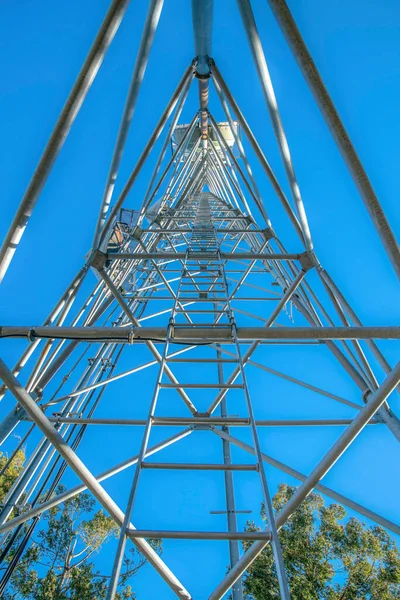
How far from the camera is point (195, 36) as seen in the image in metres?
5.87

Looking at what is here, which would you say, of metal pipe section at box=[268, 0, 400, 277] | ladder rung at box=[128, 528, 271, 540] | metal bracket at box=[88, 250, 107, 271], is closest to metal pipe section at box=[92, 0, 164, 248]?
metal bracket at box=[88, 250, 107, 271]

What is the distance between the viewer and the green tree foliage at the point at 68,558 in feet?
34.1

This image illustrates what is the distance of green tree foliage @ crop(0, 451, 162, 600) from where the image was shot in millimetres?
10398

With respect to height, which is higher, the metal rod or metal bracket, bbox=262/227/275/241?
metal bracket, bbox=262/227/275/241

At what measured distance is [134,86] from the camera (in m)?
4.52

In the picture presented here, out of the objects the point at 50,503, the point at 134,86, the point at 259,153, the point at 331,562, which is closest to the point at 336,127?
the point at 134,86

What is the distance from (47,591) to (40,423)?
1059cm

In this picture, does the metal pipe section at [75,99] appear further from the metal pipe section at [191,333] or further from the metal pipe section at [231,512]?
the metal pipe section at [231,512]

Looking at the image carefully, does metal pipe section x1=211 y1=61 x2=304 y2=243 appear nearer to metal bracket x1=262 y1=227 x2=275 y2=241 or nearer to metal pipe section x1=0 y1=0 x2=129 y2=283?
metal bracket x1=262 y1=227 x2=275 y2=241

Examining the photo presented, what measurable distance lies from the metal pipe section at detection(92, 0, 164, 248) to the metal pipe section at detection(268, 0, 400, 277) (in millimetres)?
1760

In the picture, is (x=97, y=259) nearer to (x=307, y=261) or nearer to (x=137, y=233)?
(x=137, y=233)

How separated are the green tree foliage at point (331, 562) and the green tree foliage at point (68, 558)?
4.00 meters

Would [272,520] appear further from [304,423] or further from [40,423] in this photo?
[304,423]

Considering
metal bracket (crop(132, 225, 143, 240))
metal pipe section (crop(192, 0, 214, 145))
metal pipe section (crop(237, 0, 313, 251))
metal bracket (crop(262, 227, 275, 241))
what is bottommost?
metal pipe section (crop(237, 0, 313, 251))
